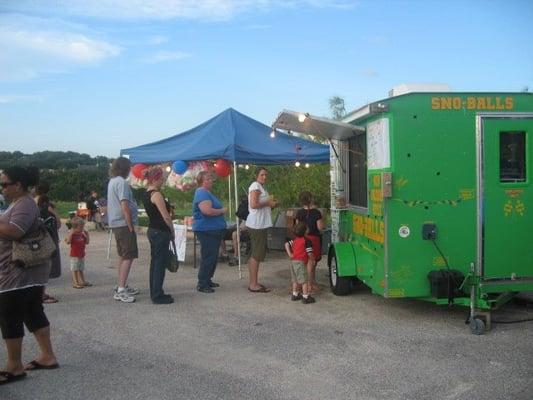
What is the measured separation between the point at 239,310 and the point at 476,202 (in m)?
3.08

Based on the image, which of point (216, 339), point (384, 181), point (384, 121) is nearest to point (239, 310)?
point (216, 339)

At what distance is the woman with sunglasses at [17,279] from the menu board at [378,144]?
351 centimetres

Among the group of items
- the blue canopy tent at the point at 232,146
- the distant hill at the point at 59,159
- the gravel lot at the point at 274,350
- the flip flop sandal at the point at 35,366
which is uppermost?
the distant hill at the point at 59,159

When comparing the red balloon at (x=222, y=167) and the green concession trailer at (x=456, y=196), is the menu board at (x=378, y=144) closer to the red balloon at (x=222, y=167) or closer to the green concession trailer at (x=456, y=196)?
the green concession trailer at (x=456, y=196)

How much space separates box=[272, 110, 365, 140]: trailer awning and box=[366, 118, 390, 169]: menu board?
26cm

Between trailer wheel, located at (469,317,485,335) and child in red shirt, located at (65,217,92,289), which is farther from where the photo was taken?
child in red shirt, located at (65,217,92,289)

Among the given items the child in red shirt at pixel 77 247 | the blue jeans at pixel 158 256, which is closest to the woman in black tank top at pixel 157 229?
the blue jeans at pixel 158 256

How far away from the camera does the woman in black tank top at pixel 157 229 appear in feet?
22.4

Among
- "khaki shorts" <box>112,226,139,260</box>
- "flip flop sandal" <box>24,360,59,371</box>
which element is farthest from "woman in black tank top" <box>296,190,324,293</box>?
"flip flop sandal" <box>24,360,59,371</box>

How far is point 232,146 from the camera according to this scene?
886 centimetres

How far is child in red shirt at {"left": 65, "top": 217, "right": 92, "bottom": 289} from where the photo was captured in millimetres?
7918

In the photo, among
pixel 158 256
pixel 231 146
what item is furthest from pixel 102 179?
pixel 158 256

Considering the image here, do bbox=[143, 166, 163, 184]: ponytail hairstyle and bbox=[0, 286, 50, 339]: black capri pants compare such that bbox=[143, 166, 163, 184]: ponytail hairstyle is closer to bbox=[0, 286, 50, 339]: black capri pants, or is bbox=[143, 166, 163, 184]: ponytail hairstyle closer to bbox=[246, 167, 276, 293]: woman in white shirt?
bbox=[246, 167, 276, 293]: woman in white shirt

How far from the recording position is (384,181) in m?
5.65
